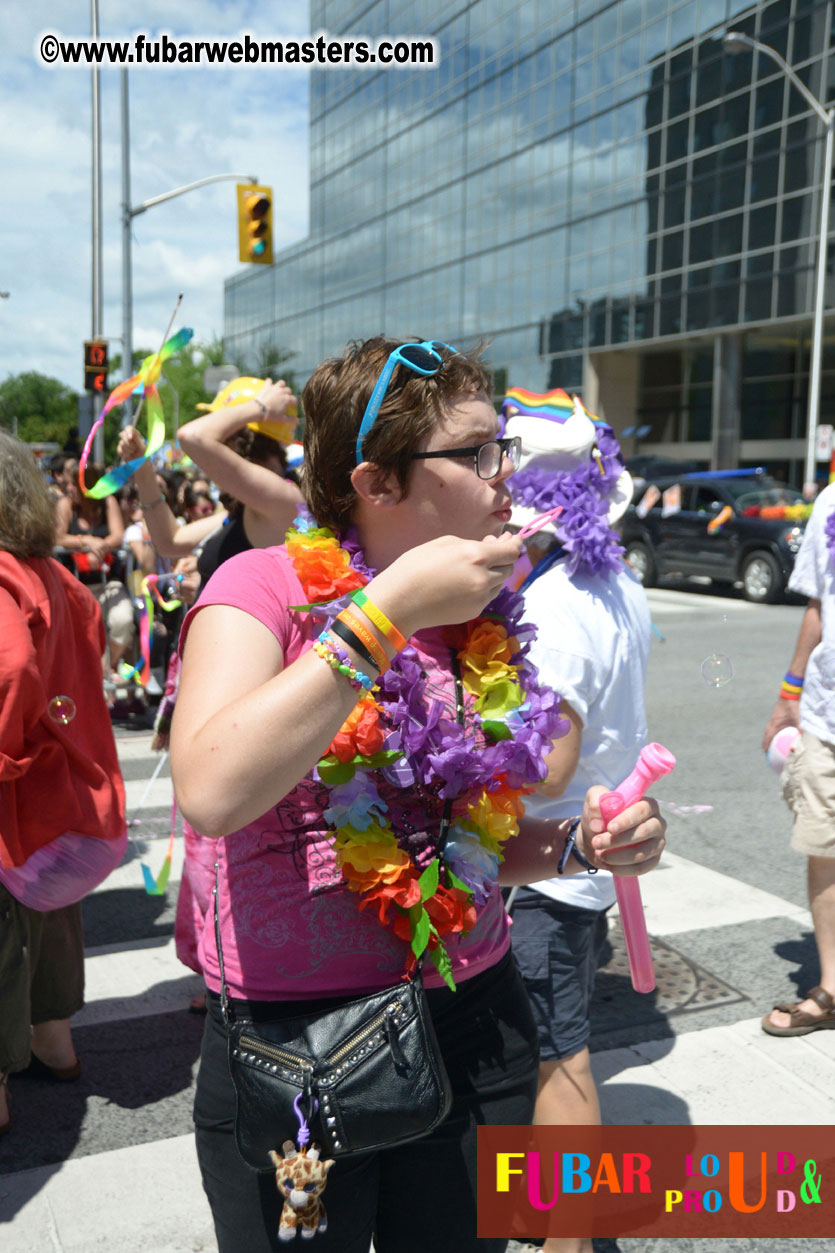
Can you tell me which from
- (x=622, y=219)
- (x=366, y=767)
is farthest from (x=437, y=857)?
(x=622, y=219)

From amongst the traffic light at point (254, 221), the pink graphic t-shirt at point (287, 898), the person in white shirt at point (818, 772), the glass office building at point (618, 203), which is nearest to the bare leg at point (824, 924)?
the person in white shirt at point (818, 772)

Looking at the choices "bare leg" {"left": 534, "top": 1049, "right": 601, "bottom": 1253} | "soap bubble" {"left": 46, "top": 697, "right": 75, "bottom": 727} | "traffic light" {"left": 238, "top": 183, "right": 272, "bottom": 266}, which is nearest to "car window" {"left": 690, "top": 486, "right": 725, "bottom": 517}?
"traffic light" {"left": 238, "top": 183, "right": 272, "bottom": 266}

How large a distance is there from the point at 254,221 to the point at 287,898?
47.5 feet

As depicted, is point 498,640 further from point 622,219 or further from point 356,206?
point 356,206

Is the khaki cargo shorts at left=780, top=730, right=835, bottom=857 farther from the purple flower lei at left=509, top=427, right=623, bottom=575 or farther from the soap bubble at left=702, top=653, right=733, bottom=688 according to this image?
the purple flower lei at left=509, top=427, right=623, bottom=575

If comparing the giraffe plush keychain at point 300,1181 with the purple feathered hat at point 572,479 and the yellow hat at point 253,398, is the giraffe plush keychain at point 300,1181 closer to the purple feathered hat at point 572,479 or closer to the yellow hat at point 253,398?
the purple feathered hat at point 572,479

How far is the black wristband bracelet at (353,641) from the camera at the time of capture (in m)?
1.29

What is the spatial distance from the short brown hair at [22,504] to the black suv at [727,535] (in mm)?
13130

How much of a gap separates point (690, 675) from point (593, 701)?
298 inches

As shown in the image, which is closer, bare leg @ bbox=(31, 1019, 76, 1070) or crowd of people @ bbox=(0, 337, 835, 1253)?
crowd of people @ bbox=(0, 337, 835, 1253)

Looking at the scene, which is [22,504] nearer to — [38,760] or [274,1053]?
[38,760]

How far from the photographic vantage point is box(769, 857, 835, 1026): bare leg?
11.3ft

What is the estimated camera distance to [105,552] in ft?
26.3

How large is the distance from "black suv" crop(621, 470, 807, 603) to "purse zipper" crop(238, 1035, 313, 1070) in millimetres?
14139
